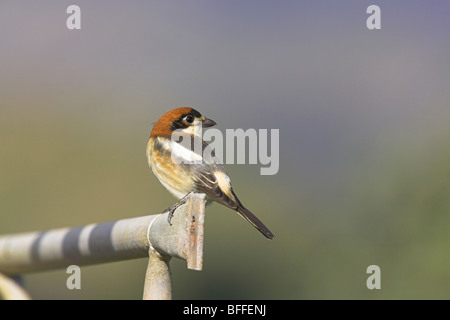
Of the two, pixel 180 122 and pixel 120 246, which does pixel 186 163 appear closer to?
pixel 180 122

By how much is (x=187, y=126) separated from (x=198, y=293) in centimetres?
387

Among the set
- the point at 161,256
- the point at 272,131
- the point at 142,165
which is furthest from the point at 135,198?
the point at 161,256

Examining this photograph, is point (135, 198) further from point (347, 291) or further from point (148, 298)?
point (148, 298)

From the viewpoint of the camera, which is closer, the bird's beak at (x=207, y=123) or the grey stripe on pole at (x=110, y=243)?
the grey stripe on pole at (x=110, y=243)

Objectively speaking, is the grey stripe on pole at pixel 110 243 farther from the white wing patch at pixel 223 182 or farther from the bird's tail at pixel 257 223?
the white wing patch at pixel 223 182

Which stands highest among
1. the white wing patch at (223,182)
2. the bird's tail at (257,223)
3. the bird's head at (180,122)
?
the bird's head at (180,122)

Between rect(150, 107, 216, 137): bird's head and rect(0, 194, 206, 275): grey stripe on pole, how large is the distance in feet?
3.69

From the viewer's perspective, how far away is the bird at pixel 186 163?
377 centimetres

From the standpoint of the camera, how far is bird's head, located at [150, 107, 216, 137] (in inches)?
161

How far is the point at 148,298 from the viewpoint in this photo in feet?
8.34

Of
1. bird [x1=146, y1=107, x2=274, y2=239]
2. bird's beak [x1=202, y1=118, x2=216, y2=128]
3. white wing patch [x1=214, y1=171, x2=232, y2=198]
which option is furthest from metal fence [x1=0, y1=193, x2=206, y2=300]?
bird's beak [x1=202, y1=118, x2=216, y2=128]

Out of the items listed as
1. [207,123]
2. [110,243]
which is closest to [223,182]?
[207,123]

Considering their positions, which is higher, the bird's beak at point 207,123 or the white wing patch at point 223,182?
the bird's beak at point 207,123

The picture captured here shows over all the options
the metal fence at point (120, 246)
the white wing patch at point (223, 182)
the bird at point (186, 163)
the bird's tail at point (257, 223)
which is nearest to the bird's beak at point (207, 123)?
the bird at point (186, 163)
